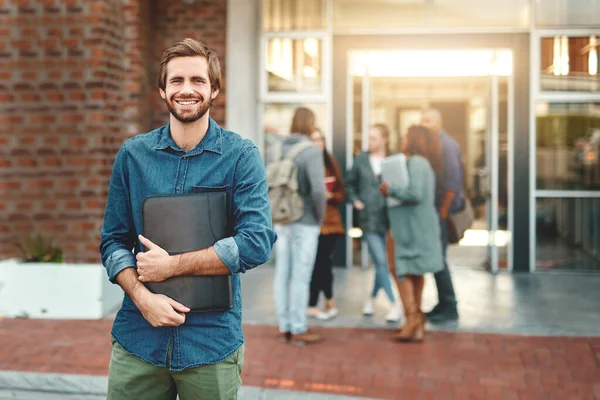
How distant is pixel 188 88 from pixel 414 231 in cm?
426

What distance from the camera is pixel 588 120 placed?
9891 millimetres

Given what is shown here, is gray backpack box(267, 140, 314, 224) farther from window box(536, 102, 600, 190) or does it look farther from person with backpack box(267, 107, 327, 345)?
window box(536, 102, 600, 190)

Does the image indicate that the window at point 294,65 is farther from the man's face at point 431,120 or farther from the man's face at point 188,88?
the man's face at point 188,88

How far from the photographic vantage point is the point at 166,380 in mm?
2643

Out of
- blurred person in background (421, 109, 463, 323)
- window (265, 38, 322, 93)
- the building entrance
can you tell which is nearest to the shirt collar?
blurred person in background (421, 109, 463, 323)

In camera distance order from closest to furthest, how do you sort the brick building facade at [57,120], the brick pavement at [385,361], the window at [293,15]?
the brick pavement at [385,361] < the brick building facade at [57,120] < the window at [293,15]

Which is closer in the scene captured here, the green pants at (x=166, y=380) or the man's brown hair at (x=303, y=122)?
the green pants at (x=166, y=380)

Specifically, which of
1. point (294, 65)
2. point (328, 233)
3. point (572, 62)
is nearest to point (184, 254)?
point (328, 233)

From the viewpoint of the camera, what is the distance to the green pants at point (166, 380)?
2584mm

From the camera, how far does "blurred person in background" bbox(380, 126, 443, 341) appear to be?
21.3 ft

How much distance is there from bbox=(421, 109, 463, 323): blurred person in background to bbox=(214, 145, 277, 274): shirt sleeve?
4.80 meters

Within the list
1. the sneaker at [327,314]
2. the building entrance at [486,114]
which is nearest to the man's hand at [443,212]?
the sneaker at [327,314]

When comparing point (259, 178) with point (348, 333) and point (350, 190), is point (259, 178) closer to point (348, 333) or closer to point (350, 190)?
point (348, 333)

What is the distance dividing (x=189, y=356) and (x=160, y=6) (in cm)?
812
